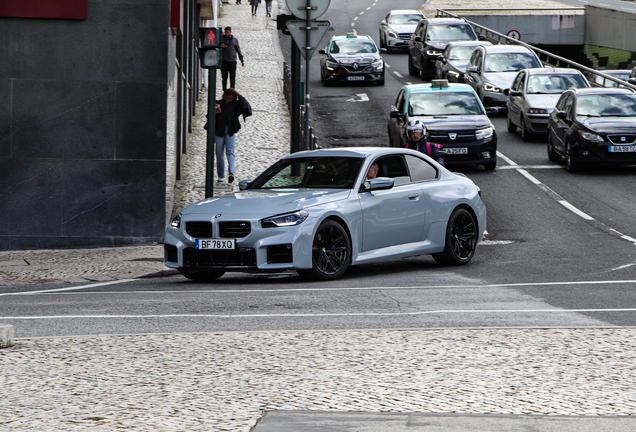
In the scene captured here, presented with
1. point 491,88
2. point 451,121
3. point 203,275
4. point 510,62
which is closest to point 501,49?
point 510,62

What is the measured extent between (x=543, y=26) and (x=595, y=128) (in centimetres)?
4485

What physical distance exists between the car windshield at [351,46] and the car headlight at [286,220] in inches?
1092

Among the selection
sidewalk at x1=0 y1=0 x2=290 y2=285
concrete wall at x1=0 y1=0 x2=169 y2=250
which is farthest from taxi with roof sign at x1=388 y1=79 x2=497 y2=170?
concrete wall at x1=0 y1=0 x2=169 y2=250

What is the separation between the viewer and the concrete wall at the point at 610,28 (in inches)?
2288

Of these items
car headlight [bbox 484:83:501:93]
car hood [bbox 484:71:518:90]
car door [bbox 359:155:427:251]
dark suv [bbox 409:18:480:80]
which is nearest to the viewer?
car door [bbox 359:155:427:251]

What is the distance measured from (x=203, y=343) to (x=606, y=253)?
26.1 feet

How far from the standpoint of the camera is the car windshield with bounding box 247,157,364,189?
12.4 meters

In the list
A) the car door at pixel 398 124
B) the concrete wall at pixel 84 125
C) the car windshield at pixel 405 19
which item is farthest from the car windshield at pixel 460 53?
the concrete wall at pixel 84 125

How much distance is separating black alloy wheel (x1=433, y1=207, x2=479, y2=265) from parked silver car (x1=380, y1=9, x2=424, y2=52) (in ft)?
132

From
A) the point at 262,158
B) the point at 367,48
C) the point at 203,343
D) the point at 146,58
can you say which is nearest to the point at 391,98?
the point at 367,48

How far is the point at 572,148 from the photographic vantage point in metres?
22.6

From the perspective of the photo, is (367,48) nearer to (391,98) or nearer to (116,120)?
(391,98)

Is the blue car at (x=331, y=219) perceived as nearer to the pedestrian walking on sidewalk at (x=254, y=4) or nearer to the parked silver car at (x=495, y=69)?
the parked silver car at (x=495, y=69)

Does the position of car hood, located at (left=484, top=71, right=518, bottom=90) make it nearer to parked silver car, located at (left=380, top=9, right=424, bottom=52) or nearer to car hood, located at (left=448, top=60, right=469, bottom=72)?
car hood, located at (left=448, top=60, right=469, bottom=72)
